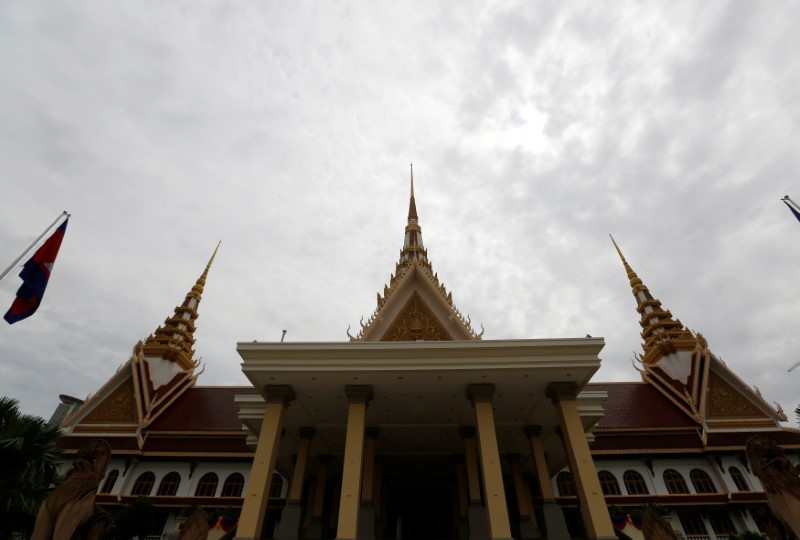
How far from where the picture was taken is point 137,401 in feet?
70.6

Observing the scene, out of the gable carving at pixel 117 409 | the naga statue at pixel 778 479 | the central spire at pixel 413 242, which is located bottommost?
the naga statue at pixel 778 479

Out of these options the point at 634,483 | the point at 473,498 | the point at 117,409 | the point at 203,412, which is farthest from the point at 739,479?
the point at 117,409

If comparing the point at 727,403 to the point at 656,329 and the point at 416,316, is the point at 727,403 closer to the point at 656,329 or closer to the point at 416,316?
the point at 656,329

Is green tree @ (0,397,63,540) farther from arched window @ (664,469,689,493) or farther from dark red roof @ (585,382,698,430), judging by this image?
arched window @ (664,469,689,493)

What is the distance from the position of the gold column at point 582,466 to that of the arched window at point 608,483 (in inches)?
373

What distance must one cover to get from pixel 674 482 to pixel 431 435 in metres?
11.7

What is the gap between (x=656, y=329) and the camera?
2795cm

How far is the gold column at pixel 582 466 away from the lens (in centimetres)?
945

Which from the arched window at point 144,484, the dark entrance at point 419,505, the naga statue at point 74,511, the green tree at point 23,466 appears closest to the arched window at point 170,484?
the arched window at point 144,484

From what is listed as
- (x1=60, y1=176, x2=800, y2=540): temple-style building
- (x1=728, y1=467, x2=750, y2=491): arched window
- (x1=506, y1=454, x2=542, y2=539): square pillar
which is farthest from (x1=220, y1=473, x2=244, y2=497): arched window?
(x1=728, y1=467, x2=750, y2=491): arched window

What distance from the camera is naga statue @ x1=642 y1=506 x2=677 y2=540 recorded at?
7211 millimetres

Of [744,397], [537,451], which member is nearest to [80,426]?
[537,451]

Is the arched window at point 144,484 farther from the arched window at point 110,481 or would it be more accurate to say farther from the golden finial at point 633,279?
the golden finial at point 633,279

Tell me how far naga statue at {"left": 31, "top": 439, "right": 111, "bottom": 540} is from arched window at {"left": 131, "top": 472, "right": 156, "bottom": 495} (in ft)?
53.8
